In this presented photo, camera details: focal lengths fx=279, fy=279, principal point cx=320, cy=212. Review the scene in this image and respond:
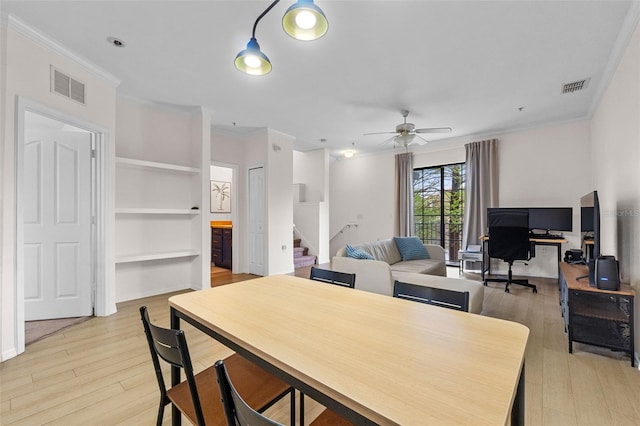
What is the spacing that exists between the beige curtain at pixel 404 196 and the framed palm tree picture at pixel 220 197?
4160mm

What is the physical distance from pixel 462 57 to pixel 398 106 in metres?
1.32

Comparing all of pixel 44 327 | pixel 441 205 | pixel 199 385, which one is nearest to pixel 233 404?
pixel 199 385

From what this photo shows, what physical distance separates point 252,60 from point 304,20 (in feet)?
1.51

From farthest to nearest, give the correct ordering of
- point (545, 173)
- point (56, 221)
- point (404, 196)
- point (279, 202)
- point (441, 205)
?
1. point (404, 196)
2. point (441, 205)
3. point (279, 202)
4. point (545, 173)
5. point (56, 221)

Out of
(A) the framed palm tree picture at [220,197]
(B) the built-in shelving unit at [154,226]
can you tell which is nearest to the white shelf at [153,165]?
(B) the built-in shelving unit at [154,226]

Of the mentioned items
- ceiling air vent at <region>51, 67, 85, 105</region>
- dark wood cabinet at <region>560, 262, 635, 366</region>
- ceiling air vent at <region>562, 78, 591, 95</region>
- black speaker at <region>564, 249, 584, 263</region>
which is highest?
ceiling air vent at <region>562, 78, 591, 95</region>

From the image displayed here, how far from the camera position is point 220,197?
695 centimetres

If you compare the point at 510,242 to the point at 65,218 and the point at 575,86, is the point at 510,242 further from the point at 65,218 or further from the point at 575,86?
the point at 65,218

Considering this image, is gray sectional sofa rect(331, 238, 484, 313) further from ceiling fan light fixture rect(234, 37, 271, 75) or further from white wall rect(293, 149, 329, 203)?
white wall rect(293, 149, 329, 203)

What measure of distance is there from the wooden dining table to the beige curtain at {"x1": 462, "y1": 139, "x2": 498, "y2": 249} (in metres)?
4.93

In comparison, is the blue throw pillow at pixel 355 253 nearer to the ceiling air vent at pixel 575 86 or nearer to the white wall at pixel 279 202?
the white wall at pixel 279 202

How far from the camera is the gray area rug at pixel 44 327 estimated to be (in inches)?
107

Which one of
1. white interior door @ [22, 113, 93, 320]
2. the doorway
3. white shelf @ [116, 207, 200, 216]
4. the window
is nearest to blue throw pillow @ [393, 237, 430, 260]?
the window

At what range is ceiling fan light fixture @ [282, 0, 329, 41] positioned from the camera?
136cm
